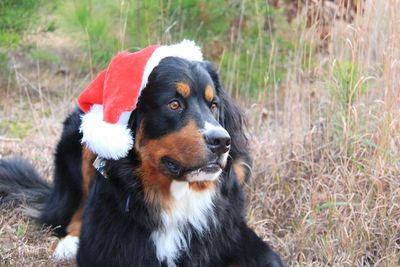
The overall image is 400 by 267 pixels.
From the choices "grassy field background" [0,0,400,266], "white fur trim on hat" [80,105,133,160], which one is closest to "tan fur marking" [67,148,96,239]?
"grassy field background" [0,0,400,266]

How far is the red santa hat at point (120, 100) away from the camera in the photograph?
10.7ft

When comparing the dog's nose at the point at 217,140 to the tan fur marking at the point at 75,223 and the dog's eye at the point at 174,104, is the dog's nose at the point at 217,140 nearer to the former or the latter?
the dog's eye at the point at 174,104

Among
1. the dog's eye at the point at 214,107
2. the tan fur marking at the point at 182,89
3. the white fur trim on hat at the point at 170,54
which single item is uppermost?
the white fur trim on hat at the point at 170,54

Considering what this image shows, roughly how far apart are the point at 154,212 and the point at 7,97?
13.6ft

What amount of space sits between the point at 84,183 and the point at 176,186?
3.44 feet

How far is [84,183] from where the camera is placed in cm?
423

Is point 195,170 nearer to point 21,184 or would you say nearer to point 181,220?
point 181,220

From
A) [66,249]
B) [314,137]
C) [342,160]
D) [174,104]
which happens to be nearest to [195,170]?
[174,104]

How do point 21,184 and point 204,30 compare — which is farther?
point 204,30

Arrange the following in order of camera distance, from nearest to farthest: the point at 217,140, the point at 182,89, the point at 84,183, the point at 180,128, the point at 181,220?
the point at 217,140
the point at 180,128
the point at 182,89
the point at 181,220
the point at 84,183

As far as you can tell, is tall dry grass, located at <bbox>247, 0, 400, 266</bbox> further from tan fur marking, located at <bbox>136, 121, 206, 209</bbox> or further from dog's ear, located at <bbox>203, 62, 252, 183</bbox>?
tan fur marking, located at <bbox>136, 121, 206, 209</bbox>

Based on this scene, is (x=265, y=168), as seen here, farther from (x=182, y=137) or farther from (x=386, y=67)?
(x=182, y=137)

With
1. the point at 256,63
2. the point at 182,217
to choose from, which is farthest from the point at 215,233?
the point at 256,63

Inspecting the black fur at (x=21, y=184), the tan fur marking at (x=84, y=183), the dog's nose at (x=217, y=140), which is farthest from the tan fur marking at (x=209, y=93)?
the black fur at (x=21, y=184)
